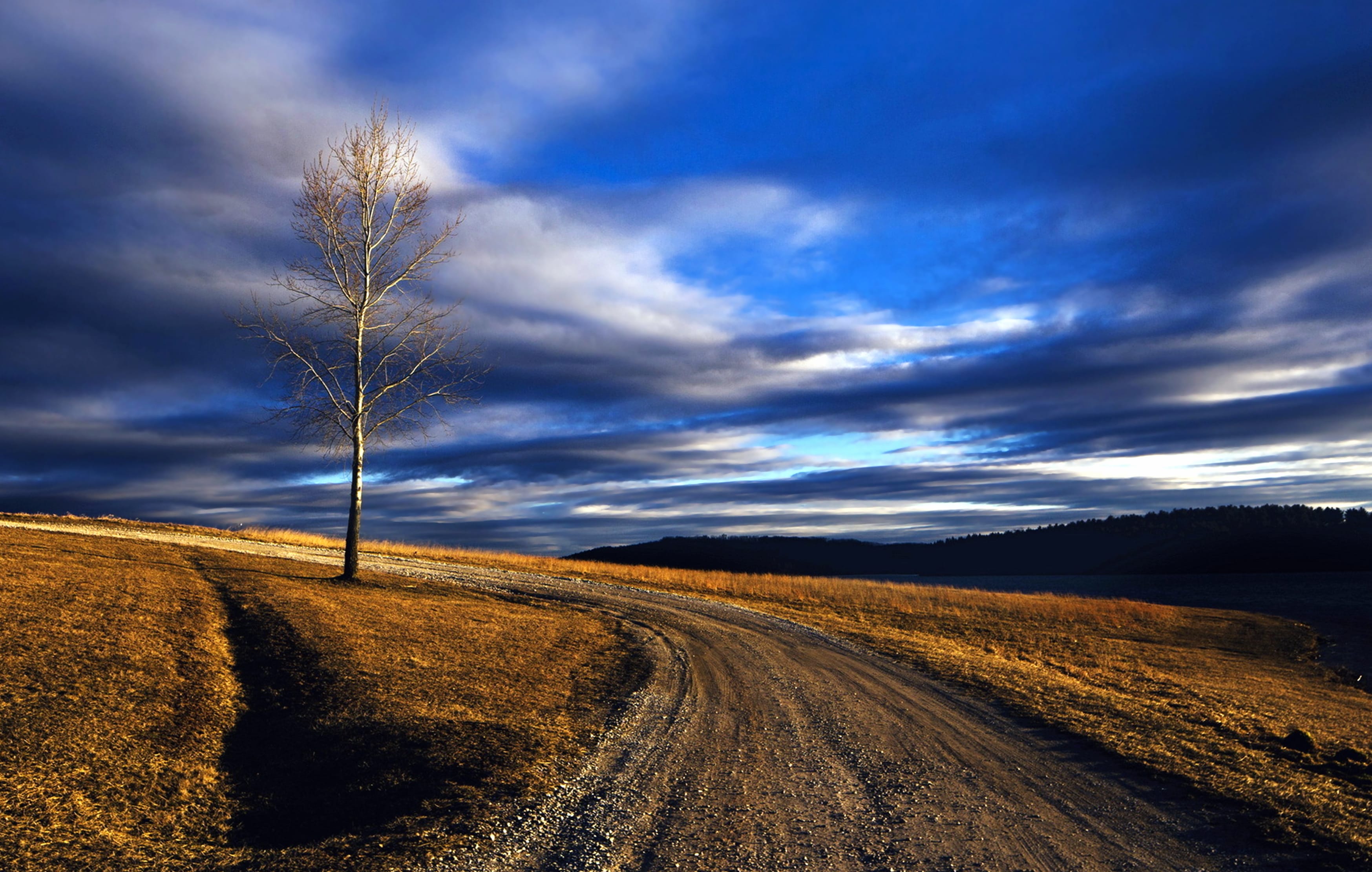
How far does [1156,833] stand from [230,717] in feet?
37.4

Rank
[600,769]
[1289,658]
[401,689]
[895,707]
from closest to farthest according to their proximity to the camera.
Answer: [600,769], [401,689], [895,707], [1289,658]

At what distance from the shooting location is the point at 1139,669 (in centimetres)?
2117

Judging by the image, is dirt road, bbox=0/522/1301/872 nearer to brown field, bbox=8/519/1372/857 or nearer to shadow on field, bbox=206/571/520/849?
brown field, bbox=8/519/1372/857

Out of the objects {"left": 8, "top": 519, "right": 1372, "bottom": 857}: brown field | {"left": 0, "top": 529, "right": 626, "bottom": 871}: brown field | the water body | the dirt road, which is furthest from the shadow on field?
the water body

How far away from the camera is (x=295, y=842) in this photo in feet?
21.8

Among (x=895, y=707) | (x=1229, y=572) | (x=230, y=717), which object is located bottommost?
(x=1229, y=572)

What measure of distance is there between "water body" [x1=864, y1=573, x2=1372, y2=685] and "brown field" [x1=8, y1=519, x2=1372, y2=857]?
6.22ft

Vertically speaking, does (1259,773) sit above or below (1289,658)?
above

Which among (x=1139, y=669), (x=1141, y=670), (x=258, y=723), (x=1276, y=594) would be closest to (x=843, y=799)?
(x=258, y=723)

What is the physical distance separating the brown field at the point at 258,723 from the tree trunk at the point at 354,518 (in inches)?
252

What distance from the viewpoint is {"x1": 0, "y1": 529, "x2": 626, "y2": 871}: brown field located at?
6.62m

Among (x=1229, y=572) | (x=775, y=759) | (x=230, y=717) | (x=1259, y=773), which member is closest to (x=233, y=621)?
(x=230, y=717)

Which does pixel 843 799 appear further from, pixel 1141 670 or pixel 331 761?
pixel 1141 670

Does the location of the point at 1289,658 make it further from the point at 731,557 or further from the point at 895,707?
the point at 731,557
